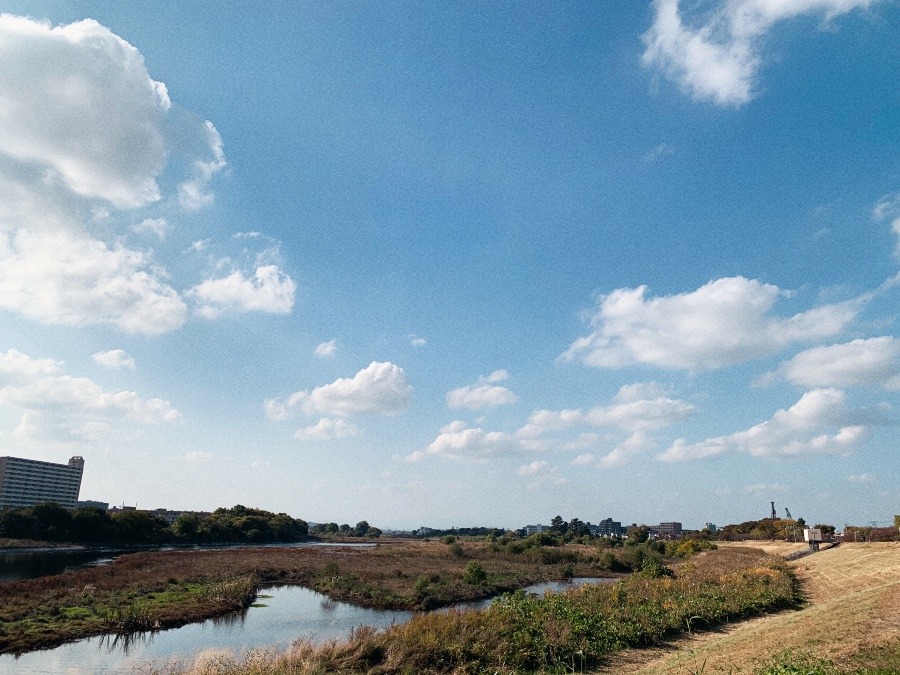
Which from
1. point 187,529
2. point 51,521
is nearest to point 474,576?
point 51,521

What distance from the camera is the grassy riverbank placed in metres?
18.7

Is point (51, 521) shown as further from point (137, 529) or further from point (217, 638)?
point (217, 638)

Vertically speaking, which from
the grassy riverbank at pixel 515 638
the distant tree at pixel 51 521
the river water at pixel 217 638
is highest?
the distant tree at pixel 51 521

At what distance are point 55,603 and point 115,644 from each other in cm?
998

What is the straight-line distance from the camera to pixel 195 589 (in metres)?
45.0

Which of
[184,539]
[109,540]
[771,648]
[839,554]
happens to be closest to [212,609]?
[771,648]

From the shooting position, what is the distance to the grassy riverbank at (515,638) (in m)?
18.7

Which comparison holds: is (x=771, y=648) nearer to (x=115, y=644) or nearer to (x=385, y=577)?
(x=115, y=644)

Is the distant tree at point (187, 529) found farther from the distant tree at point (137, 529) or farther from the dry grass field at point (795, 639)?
the dry grass field at point (795, 639)

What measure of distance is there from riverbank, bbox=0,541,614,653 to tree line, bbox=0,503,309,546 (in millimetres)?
57036

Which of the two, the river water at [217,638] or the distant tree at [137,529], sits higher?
the distant tree at [137,529]

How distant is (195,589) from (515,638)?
3439cm

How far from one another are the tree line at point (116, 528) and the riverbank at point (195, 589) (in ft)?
187

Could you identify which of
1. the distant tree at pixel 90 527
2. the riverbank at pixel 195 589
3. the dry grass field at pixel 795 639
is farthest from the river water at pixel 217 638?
the distant tree at pixel 90 527
